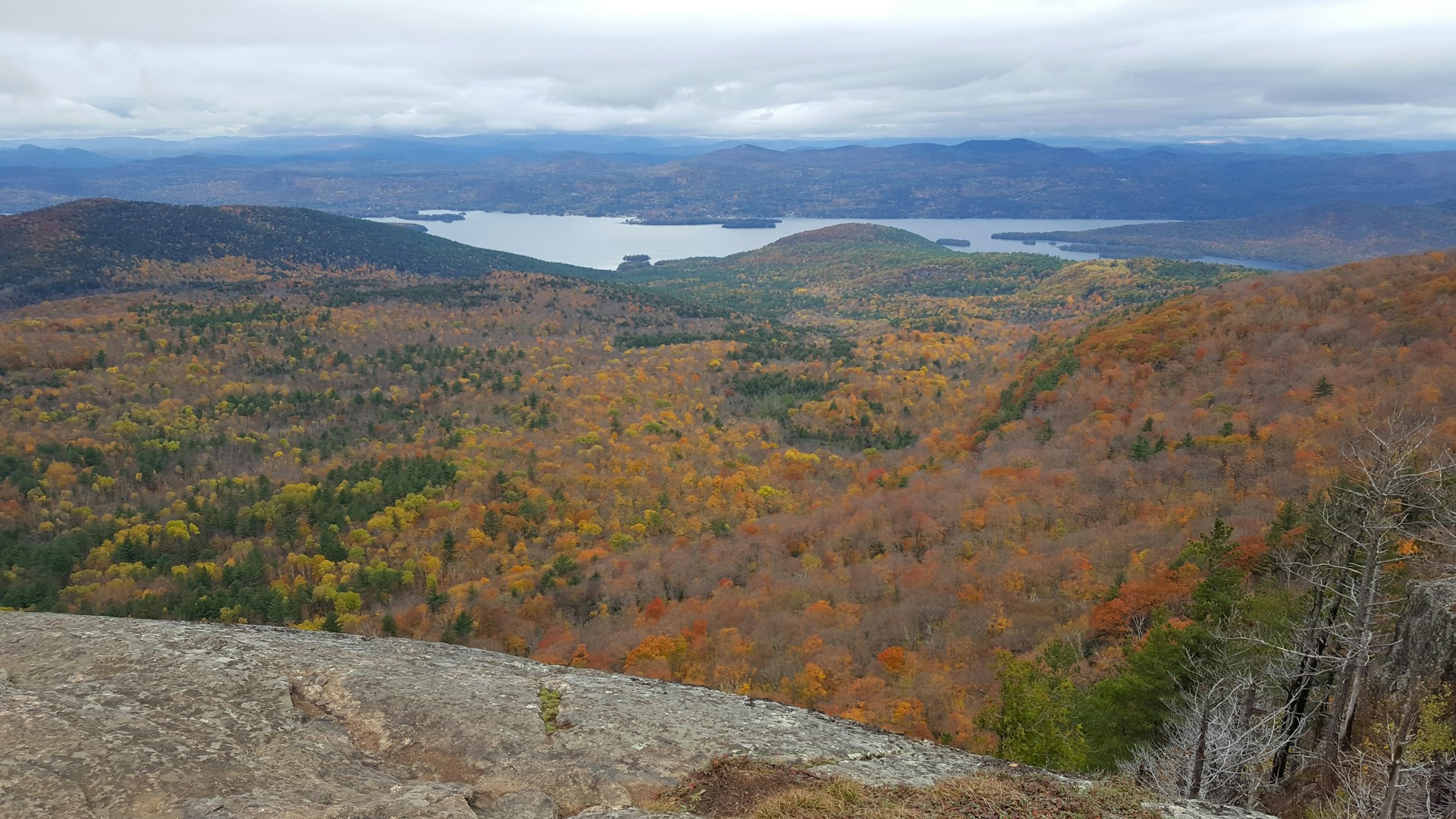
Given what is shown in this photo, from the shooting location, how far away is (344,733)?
14.4m

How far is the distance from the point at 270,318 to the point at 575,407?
92.7m

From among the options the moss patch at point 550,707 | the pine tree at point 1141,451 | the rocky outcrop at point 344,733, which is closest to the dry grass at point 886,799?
the rocky outcrop at point 344,733

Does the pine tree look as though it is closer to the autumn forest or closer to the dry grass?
the autumn forest

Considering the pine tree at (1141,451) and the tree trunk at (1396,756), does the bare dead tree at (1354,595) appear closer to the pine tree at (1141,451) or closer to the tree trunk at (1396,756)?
the tree trunk at (1396,756)

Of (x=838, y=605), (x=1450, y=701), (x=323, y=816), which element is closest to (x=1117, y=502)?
(x=838, y=605)

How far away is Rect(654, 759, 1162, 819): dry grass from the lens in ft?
39.8

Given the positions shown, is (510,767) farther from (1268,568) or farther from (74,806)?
(1268,568)

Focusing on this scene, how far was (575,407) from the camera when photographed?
119312 millimetres

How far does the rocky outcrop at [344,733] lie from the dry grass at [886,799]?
713 millimetres

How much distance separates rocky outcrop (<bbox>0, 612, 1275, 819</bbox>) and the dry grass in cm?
71

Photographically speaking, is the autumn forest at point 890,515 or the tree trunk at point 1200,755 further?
the autumn forest at point 890,515

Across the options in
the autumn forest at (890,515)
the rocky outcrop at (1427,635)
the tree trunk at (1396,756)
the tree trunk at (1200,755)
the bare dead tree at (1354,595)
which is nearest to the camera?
the tree trunk at (1396,756)

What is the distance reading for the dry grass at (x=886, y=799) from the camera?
12.1 metres

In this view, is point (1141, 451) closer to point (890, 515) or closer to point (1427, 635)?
point (890, 515)
